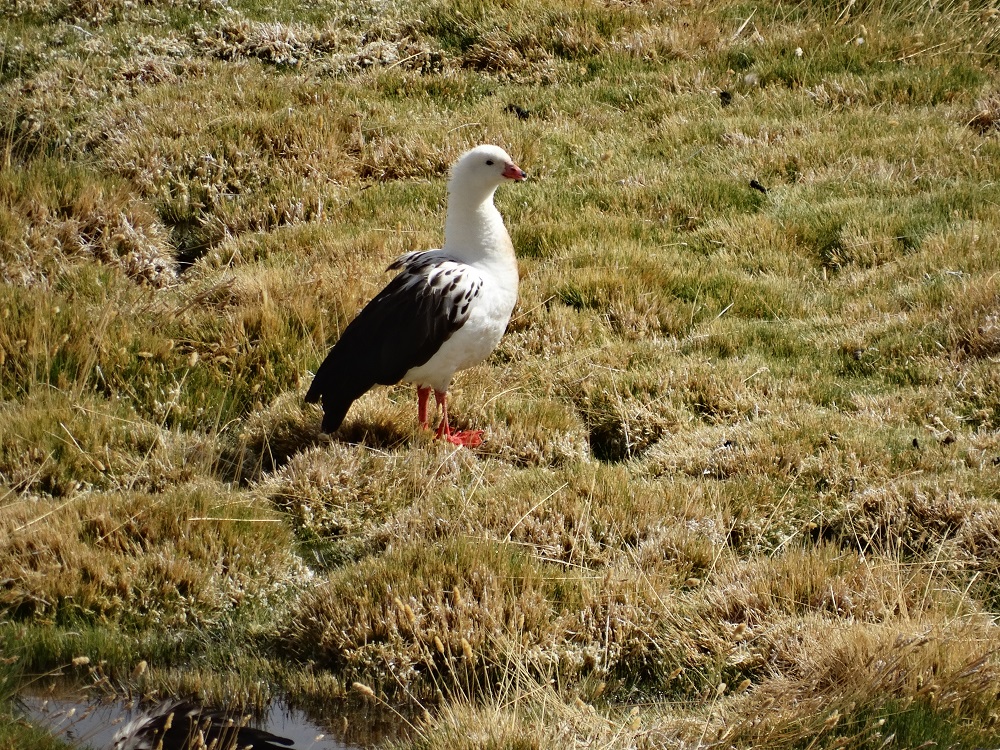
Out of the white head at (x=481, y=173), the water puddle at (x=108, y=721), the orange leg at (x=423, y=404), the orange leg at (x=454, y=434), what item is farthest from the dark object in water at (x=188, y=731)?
the white head at (x=481, y=173)

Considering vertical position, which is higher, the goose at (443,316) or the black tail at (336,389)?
the goose at (443,316)

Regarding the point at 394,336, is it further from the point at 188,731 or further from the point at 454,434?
the point at 188,731

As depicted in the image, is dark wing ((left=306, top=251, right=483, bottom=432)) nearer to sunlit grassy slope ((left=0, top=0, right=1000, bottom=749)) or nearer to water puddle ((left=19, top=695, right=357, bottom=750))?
sunlit grassy slope ((left=0, top=0, right=1000, bottom=749))

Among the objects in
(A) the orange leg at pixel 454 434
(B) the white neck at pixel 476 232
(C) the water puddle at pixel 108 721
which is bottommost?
(C) the water puddle at pixel 108 721

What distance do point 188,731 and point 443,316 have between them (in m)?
2.59

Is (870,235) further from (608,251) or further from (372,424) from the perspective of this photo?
(372,424)

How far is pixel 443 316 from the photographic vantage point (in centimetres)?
593

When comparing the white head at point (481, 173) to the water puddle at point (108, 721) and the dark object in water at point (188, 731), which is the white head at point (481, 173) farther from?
the dark object in water at point (188, 731)

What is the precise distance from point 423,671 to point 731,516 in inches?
69.3

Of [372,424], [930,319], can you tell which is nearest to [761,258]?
[930,319]

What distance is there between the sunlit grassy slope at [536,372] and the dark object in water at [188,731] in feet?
0.44

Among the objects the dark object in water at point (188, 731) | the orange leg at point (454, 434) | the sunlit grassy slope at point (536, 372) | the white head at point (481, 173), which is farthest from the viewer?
the white head at point (481, 173)

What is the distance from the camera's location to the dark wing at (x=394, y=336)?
5.86 meters

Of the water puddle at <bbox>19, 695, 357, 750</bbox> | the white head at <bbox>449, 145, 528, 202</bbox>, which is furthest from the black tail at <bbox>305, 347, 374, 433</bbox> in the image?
the water puddle at <bbox>19, 695, 357, 750</bbox>
